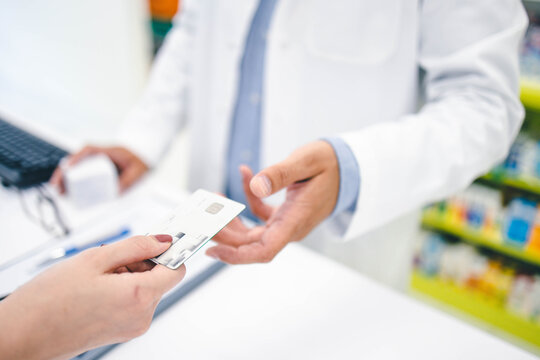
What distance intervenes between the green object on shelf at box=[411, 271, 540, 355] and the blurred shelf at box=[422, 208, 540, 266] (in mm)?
227

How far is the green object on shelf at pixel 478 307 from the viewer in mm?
1493

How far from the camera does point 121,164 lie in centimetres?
86

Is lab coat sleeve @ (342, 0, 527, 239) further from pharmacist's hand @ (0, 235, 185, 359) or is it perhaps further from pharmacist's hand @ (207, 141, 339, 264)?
pharmacist's hand @ (0, 235, 185, 359)

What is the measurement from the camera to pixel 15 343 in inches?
12.5

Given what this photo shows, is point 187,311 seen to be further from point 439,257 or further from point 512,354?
point 439,257

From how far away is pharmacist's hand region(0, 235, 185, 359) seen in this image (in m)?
0.32

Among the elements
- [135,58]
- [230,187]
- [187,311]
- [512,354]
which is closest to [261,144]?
[230,187]

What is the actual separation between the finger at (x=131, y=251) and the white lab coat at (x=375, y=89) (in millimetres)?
323

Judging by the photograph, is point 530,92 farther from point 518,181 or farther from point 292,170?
point 292,170

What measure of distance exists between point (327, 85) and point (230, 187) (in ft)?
1.21

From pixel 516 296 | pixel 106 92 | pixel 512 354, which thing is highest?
pixel 106 92

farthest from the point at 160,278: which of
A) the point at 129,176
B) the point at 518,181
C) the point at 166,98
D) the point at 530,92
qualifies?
the point at 518,181

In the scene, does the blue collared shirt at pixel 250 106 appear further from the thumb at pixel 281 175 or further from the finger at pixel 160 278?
the finger at pixel 160 278

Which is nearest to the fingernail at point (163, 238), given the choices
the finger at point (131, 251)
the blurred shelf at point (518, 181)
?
the finger at point (131, 251)
